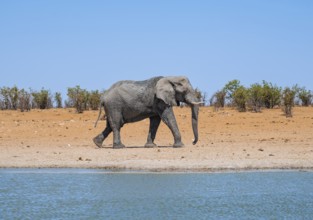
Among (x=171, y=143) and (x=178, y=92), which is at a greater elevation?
(x=178, y=92)

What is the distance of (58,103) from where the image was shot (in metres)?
47.6

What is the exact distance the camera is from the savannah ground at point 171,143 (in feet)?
59.7

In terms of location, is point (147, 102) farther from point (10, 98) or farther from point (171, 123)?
point (10, 98)

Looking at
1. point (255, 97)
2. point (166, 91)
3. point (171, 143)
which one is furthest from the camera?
point (255, 97)

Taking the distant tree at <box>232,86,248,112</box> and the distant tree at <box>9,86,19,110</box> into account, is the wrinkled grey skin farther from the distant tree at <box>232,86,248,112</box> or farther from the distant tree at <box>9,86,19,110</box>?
the distant tree at <box>9,86,19,110</box>

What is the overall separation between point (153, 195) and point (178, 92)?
850 centimetres

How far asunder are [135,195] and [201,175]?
3.17m

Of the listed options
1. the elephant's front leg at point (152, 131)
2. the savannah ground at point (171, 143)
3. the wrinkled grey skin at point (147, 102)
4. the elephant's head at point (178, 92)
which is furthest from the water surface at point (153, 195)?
the elephant's head at point (178, 92)

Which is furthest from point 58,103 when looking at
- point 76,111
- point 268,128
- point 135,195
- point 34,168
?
point 135,195

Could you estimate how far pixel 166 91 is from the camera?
21.5 meters

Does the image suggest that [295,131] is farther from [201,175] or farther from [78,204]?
[78,204]

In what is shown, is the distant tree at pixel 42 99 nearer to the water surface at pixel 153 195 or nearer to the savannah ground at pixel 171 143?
the savannah ground at pixel 171 143

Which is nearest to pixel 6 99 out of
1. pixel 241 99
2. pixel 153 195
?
pixel 241 99

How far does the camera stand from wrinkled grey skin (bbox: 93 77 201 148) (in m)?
21.6
